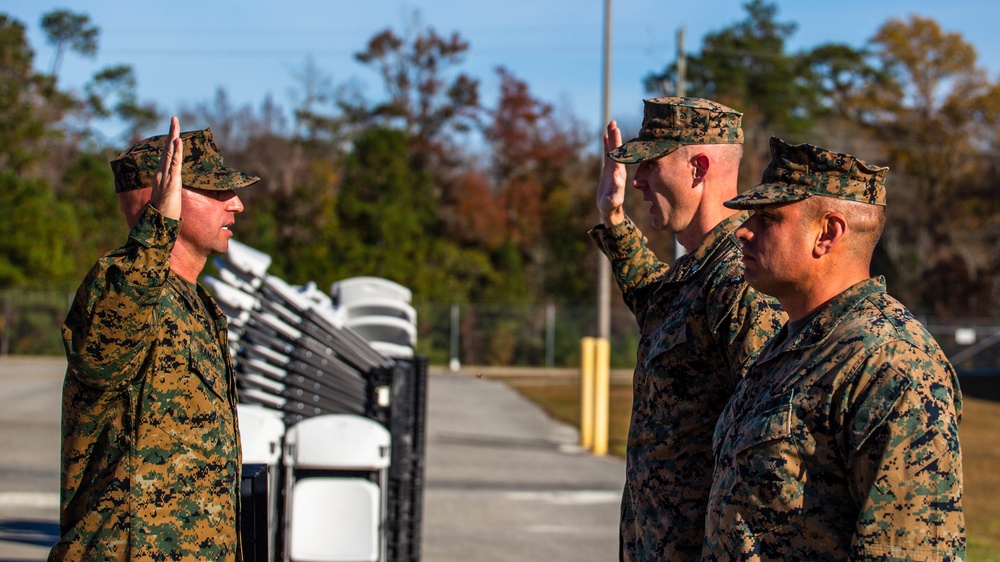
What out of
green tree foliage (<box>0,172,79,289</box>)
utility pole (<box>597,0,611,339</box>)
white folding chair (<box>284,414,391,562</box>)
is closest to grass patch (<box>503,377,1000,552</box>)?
utility pole (<box>597,0,611,339</box>)

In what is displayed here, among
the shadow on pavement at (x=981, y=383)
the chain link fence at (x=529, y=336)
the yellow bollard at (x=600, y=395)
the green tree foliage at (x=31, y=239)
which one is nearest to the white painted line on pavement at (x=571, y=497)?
the yellow bollard at (x=600, y=395)

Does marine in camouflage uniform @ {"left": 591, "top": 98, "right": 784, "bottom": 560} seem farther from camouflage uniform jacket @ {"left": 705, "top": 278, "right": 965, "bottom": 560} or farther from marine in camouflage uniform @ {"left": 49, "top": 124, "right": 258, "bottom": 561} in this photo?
marine in camouflage uniform @ {"left": 49, "top": 124, "right": 258, "bottom": 561}

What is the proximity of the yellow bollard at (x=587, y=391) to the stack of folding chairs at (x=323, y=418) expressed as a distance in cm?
660

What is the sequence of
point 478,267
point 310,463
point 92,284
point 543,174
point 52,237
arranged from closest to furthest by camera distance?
point 92,284 → point 310,463 → point 52,237 → point 478,267 → point 543,174

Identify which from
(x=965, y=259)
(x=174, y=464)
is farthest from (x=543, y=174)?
(x=174, y=464)

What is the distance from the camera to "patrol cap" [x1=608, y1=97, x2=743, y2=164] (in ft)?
11.7

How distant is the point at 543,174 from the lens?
144 feet

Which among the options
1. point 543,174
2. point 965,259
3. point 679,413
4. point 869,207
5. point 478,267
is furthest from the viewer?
point 543,174

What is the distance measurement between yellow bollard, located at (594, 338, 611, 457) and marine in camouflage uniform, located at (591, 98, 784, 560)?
34.5ft

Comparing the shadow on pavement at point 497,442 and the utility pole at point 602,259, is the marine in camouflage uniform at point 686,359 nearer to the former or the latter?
the shadow on pavement at point 497,442

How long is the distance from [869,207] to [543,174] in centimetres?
4143

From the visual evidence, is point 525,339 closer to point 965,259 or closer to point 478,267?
point 478,267

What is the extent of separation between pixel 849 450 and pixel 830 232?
0.55 m

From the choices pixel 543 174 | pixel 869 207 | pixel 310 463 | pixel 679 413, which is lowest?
pixel 310 463
